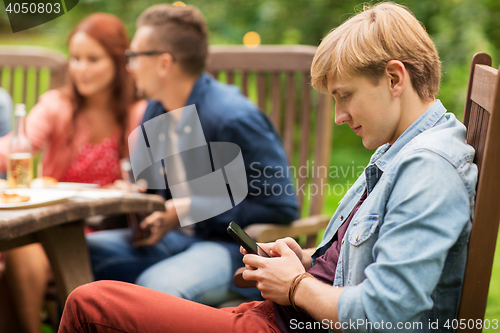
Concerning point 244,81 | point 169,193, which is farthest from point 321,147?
point 169,193

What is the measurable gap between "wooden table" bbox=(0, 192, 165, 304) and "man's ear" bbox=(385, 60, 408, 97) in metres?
1.02

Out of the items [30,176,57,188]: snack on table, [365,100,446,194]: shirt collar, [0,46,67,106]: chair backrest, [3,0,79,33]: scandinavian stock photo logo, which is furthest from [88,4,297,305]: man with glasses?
[3,0,79,33]: scandinavian stock photo logo

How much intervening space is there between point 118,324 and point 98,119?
1.77 metres

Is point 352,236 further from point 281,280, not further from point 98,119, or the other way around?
point 98,119

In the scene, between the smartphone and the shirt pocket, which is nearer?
the shirt pocket

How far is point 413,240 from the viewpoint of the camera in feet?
2.77

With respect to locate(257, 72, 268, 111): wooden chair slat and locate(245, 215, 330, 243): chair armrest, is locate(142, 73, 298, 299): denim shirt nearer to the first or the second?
locate(245, 215, 330, 243): chair armrest

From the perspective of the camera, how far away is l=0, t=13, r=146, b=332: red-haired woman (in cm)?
251

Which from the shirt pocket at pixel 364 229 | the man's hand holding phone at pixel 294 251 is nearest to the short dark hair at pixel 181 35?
the man's hand holding phone at pixel 294 251

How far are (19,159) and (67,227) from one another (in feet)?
1.03

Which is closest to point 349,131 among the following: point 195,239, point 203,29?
point 203,29

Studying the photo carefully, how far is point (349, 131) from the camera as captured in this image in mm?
4785

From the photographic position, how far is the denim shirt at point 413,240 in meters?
0.84

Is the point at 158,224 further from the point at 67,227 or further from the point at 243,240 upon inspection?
the point at 243,240
